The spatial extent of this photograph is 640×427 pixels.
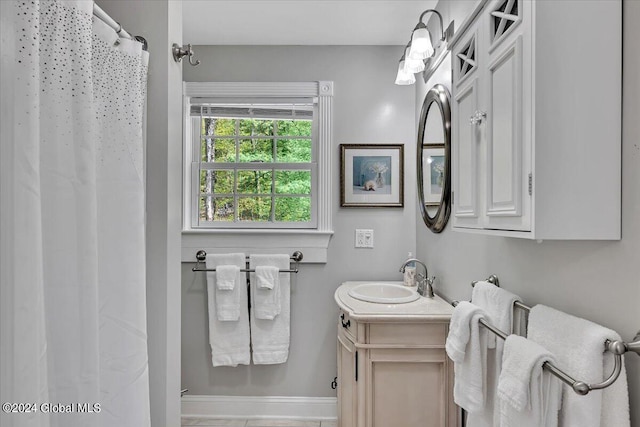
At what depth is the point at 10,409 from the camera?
61 centimetres

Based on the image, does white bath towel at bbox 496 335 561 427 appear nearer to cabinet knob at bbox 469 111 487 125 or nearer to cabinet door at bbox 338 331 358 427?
cabinet knob at bbox 469 111 487 125

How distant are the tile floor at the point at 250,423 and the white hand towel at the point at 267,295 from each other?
72 centimetres

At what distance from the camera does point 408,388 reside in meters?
1.63

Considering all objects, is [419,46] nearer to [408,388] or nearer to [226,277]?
[408,388]

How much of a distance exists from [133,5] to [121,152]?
0.66 meters

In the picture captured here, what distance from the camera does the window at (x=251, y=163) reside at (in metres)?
2.46

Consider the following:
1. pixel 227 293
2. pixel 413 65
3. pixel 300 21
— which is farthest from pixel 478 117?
pixel 227 293

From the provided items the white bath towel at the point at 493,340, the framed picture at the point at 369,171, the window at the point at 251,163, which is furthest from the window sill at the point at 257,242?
the white bath towel at the point at 493,340

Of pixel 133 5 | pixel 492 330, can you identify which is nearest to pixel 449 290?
pixel 492 330

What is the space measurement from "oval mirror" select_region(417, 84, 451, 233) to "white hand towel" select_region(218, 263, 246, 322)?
4.09 feet

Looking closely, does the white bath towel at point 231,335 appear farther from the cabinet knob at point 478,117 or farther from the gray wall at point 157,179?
the cabinet knob at point 478,117

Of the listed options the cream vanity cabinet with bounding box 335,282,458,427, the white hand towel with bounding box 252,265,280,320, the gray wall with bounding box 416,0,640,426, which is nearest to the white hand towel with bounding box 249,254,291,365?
the white hand towel with bounding box 252,265,280,320

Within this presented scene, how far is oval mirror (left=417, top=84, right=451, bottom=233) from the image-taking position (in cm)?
178

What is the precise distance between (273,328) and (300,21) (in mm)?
1923
